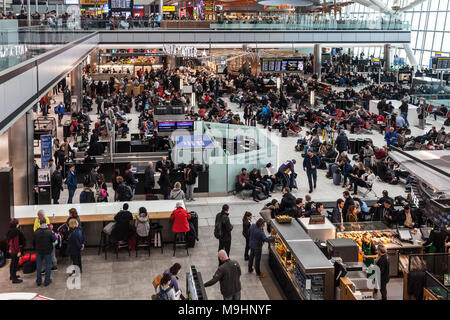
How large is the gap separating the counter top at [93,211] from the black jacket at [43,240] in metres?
1.69

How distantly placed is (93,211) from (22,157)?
3820mm

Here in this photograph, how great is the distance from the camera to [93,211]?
1274cm

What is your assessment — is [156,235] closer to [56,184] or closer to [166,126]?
[56,184]

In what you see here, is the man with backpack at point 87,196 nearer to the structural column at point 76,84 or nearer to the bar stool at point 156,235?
the bar stool at point 156,235

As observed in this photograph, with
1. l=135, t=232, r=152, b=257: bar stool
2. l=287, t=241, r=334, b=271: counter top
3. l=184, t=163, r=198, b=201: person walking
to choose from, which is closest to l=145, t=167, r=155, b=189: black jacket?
l=184, t=163, r=198, b=201: person walking

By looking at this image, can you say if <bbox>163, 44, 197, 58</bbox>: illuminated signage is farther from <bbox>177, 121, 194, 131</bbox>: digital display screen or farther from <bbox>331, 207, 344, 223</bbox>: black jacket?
<bbox>331, 207, 344, 223</bbox>: black jacket

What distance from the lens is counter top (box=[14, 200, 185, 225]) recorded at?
40.3 ft

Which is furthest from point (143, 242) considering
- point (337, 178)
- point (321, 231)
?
point (337, 178)

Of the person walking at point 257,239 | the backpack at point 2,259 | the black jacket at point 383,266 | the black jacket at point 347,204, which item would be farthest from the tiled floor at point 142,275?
the black jacket at point 347,204

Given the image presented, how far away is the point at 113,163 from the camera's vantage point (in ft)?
59.5

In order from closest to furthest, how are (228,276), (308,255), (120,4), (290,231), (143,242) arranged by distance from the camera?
(228,276), (308,255), (290,231), (143,242), (120,4)

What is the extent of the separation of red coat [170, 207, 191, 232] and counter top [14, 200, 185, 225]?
1.26 feet

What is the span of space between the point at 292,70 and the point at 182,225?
25.4 meters
